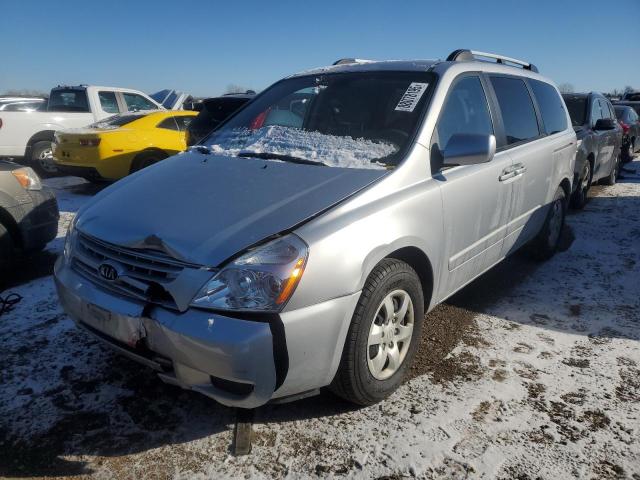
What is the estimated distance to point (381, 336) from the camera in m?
2.37

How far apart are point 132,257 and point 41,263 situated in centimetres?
294

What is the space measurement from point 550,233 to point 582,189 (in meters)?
2.86

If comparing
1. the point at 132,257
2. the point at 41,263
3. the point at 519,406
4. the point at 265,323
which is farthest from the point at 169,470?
the point at 41,263

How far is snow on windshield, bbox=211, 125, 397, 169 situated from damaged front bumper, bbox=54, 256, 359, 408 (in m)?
0.88

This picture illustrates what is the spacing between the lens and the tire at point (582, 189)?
672 cm

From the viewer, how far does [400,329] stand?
8.25ft

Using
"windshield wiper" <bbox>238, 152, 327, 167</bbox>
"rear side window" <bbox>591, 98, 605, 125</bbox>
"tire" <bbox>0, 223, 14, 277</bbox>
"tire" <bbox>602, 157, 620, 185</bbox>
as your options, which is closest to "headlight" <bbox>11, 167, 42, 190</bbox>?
"tire" <bbox>0, 223, 14, 277</bbox>

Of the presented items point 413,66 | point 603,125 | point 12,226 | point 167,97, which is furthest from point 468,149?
point 167,97

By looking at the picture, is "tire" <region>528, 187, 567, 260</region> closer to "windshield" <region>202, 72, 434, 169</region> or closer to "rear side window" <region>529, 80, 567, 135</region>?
"rear side window" <region>529, 80, 567, 135</region>

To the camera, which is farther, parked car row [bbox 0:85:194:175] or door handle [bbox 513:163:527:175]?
parked car row [bbox 0:85:194:175]

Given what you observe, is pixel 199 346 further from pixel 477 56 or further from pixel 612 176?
pixel 612 176

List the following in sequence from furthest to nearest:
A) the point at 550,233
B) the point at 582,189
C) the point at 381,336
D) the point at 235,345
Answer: the point at 582,189, the point at 550,233, the point at 381,336, the point at 235,345

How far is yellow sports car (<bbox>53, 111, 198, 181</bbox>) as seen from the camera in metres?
7.20

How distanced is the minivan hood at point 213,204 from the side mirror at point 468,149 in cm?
46
